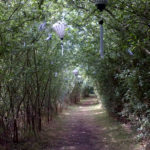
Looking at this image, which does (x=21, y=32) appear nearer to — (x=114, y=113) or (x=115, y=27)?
(x=115, y=27)

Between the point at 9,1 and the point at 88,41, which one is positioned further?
the point at 88,41

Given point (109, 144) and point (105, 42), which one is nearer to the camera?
point (109, 144)

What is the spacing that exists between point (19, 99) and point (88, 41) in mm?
2657

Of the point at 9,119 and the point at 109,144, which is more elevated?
the point at 9,119

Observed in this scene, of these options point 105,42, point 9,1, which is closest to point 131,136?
point 105,42

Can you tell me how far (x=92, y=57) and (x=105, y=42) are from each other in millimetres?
1211

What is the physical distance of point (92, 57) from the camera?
6.83 m

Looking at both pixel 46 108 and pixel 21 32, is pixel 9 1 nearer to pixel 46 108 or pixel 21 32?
pixel 21 32

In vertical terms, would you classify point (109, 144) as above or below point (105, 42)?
below

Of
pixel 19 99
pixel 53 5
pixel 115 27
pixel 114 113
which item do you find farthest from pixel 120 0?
pixel 114 113

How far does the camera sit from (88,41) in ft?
19.6

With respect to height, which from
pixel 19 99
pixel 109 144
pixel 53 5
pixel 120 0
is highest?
pixel 53 5

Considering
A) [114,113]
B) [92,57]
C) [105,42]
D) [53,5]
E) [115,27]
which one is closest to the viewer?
[115,27]

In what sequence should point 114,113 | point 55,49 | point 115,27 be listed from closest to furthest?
1. point 115,27
2. point 55,49
3. point 114,113
